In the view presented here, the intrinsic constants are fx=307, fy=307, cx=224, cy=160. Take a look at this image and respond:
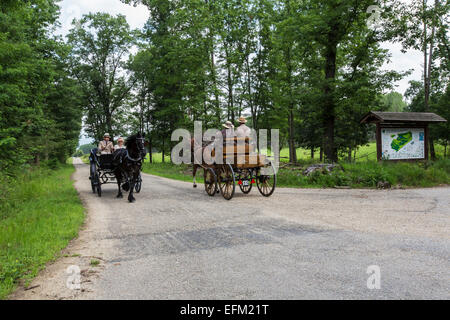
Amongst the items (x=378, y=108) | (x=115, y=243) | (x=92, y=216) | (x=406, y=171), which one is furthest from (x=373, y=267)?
(x=378, y=108)

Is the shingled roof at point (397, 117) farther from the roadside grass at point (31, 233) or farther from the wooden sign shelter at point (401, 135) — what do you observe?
the roadside grass at point (31, 233)

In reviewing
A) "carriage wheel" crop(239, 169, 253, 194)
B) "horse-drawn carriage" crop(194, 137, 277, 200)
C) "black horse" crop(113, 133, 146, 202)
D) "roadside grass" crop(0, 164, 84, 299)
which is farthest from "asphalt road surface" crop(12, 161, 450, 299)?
"black horse" crop(113, 133, 146, 202)

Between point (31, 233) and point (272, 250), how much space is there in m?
4.55

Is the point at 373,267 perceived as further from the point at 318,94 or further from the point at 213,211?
the point at 318,94

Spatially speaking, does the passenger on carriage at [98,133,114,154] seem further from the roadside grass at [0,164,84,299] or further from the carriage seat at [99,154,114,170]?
the roadside grass at [0,164,84,299]

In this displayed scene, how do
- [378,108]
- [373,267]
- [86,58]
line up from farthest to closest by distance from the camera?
1. [86,58]
2. [378,108]
3. [373,267]

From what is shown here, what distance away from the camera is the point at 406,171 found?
1227cm

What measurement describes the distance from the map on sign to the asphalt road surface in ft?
21.2

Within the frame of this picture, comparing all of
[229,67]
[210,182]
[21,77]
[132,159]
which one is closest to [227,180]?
[210,182]

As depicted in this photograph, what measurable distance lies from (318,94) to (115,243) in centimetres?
1489

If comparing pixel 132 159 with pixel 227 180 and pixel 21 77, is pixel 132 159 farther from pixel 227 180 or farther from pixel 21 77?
pixel 21 77

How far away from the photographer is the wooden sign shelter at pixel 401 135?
14.3 meters

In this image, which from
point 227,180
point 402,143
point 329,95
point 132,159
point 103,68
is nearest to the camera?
point 227,180

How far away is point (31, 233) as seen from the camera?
581 cm
